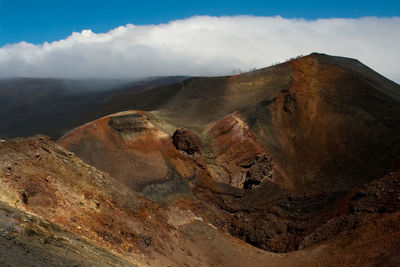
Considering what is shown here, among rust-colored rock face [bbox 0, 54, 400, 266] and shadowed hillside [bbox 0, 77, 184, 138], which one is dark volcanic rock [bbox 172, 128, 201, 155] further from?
shadowed hillside [bbox 0, 77, 184, 138]

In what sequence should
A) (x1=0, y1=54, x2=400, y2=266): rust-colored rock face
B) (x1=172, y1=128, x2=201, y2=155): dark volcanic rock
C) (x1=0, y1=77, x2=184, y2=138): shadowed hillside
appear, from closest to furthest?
1. (x1=0, y1=54, x2=400, y2=266): rust-colored rock face
2. (x1=172, y1=128, x2=201, y2=155): dark volcanic rock
3. (x1=0, y1=77, x2=184, y2=138): shadowed hillside

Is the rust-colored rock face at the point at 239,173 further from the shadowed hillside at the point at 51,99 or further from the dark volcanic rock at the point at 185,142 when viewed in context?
the shadowed hillside at the point at 51,99

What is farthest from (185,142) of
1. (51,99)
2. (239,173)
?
(51,99)

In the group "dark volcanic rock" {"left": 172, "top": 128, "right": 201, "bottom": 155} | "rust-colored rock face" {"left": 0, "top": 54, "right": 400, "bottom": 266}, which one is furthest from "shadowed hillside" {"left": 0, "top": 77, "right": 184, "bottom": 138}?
"dark volcanic rock" {"left": 172, "top": 128, "right": 201, "bottom": 155}

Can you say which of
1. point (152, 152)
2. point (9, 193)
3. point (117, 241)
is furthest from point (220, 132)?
point (9, 193)

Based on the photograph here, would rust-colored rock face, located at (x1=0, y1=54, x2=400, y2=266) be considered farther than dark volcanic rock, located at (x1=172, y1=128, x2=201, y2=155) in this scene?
No

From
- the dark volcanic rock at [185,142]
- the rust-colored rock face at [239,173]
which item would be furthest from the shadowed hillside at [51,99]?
the dark volcanic rock at [185,142]

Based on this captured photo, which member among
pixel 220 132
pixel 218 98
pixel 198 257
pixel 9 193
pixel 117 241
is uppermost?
pixel 218 98

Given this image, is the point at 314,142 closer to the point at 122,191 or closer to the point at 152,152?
the point at 152,152
